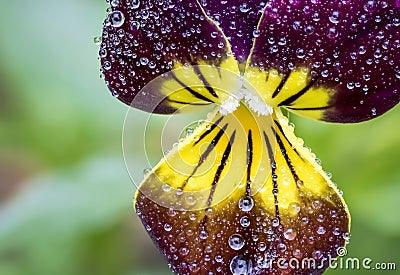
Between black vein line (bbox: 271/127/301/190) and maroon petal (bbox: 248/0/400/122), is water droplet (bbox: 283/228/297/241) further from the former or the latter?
maroon petal (bbox: 248/0/400/122)

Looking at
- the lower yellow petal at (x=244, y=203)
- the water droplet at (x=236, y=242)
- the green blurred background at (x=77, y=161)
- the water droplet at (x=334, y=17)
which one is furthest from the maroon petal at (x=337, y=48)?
the green blurred background at (x=77, y=161)

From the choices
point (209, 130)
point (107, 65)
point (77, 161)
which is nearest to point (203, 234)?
point (209, 130)

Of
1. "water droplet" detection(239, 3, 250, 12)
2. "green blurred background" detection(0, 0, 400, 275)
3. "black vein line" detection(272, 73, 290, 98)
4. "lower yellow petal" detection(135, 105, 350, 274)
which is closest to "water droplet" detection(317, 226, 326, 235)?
"lower yellow petal" detection(135, 105, 350, 274)

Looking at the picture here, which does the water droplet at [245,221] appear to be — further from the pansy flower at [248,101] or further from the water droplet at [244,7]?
the water droplet at [244,7]

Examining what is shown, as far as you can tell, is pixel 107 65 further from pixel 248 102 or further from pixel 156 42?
pixel 248 102

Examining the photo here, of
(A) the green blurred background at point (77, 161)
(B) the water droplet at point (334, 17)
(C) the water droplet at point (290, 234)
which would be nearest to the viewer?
(B) the water droplet at point (334, 17)

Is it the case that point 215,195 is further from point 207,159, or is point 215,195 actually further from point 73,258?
point 73,258
